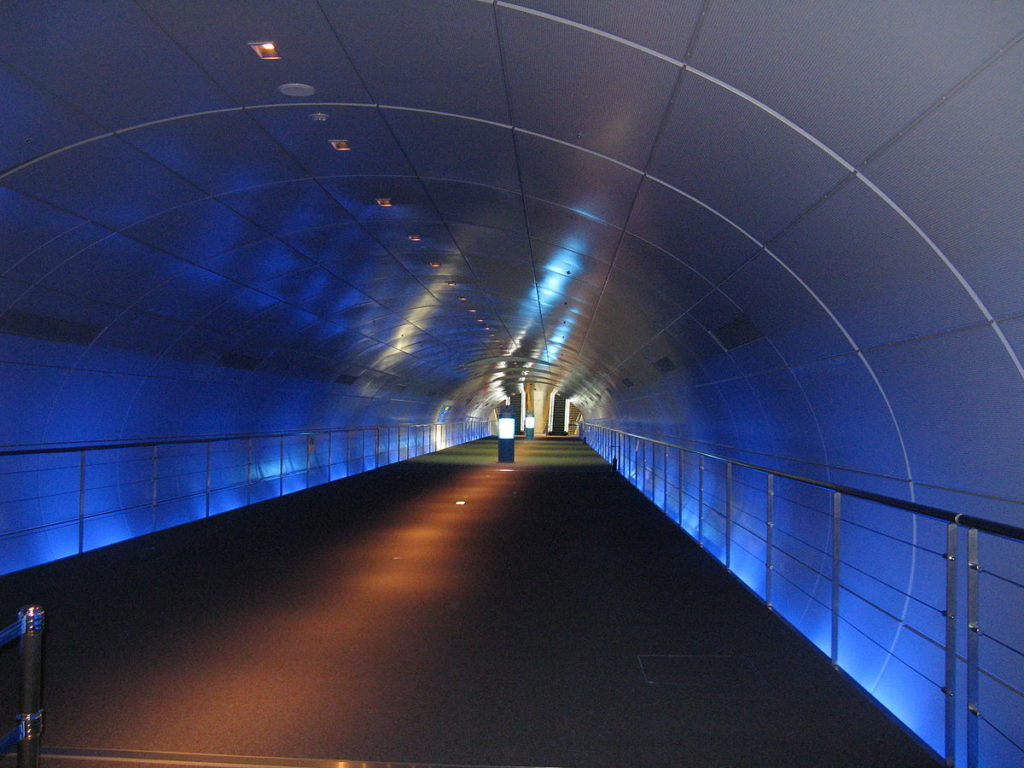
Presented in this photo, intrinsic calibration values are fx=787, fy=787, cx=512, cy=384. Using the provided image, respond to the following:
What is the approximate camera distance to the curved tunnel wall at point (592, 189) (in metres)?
4.13

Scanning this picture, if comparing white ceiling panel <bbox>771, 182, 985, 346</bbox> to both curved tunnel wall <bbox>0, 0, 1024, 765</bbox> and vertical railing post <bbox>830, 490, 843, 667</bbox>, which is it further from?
vertical railing post <bbox>830, 490, 843, 667</bbox>

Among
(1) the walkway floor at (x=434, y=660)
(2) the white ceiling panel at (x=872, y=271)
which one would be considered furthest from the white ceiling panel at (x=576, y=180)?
(1) the walkway floor at (x=434, y=660)

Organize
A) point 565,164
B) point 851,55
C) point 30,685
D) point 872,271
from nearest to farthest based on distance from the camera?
point 30,685
point 851,55
point 872,271
point 565,164

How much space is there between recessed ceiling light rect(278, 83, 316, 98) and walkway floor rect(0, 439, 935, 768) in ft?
12.7

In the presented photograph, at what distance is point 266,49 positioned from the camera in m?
5.29

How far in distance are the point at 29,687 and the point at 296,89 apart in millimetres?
4620

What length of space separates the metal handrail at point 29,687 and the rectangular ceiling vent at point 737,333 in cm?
738

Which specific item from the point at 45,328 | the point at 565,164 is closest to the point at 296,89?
the point at 565,164

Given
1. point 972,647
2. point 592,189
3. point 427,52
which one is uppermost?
point 427,52

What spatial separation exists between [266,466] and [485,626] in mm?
15154

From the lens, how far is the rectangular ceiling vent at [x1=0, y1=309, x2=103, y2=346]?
893 centimetres

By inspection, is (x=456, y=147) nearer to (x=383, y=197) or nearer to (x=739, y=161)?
(x=383, y=197)

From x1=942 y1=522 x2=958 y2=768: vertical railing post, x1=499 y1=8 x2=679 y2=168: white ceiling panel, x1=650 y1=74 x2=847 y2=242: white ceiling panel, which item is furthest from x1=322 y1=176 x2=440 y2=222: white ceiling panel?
x1=942 y1=522 x2=958 y2=768: vertical railing post

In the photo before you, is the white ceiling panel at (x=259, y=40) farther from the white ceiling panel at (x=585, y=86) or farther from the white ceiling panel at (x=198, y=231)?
the white ceiling panel at (x=198, y=231)
